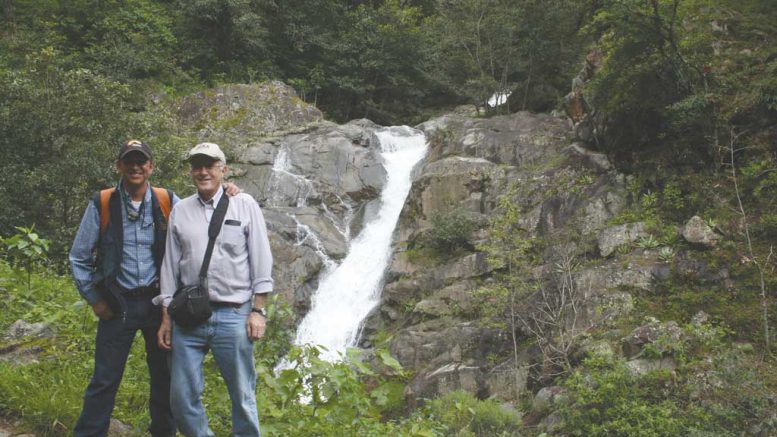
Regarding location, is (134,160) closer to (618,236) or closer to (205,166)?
(205,166)

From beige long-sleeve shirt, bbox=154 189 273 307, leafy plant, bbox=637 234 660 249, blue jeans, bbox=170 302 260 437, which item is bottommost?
leafy plant, bbox=637 234 660 249

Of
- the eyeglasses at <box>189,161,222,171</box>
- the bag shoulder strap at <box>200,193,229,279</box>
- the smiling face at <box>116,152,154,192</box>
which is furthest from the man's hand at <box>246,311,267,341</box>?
the smiling face at <box>116,152,154,192</box>

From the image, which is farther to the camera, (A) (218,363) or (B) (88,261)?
(B) (88,261)

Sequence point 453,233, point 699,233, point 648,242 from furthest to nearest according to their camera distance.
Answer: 1. point 453,233
2. point 648,242
3. point 699,233

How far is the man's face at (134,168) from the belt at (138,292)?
644 mm

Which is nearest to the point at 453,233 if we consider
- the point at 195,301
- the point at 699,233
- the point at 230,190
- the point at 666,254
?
the point at 666,254

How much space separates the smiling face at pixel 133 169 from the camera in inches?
139

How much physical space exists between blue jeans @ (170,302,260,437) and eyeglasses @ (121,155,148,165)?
1.04m

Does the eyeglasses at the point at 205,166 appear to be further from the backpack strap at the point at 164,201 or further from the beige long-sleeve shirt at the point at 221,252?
the backpack strap at the point at 164,201

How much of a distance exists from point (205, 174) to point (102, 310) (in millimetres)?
1038

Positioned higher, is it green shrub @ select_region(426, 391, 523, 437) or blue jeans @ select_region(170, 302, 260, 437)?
blue jeans @ select_region(170, 302, 260, 437)

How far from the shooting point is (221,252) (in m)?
3.29

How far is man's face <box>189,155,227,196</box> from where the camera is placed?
3.37m

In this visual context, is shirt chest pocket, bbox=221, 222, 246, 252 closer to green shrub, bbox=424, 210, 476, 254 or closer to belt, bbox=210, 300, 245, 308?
belt, bbox=210, 300, 245, 308
